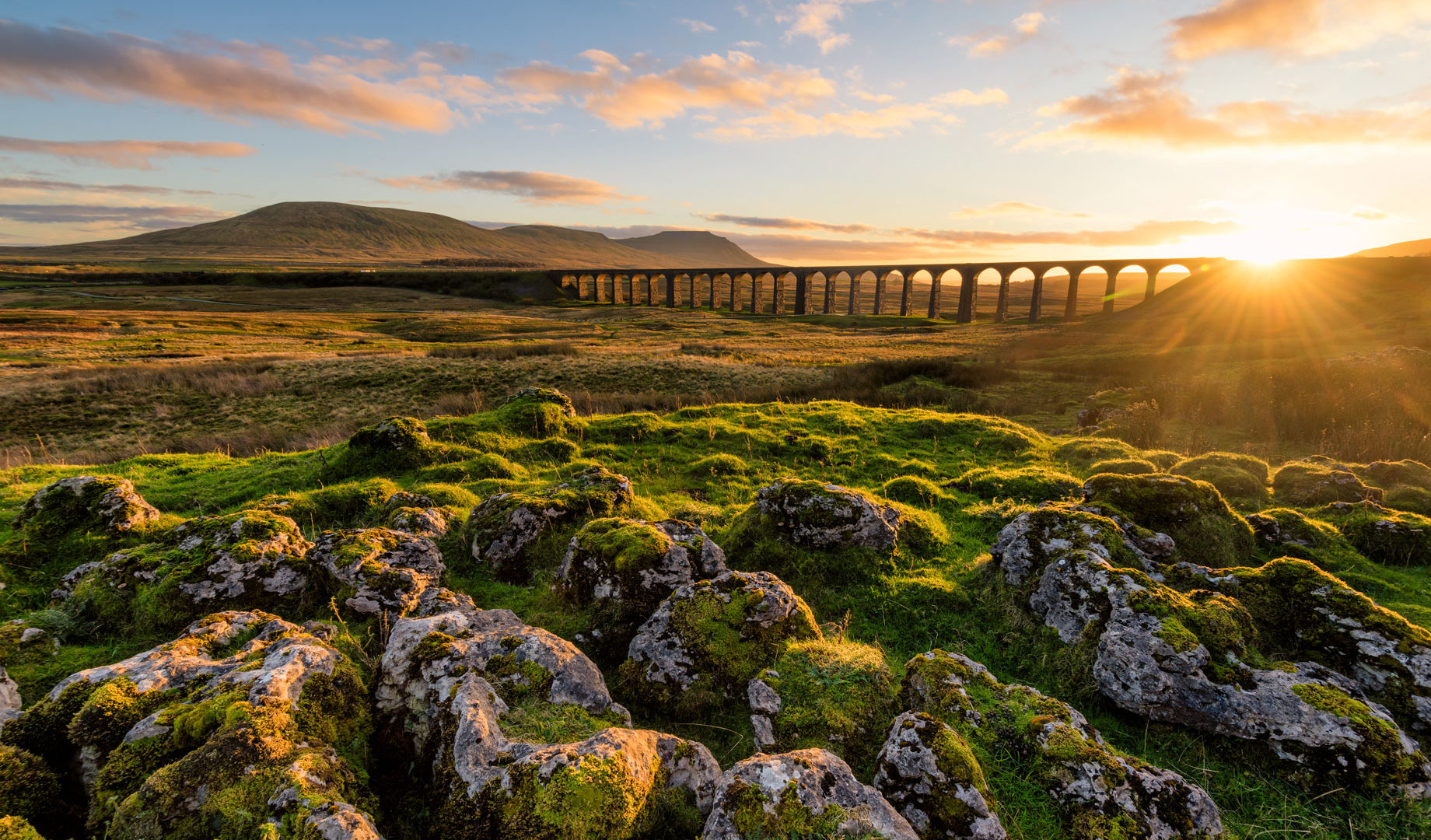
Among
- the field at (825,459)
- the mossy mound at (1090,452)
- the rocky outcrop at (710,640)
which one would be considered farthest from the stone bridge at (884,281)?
the rocky outcrop at (710,640)

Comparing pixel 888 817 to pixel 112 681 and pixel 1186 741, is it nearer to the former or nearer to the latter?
pixel 1186 741

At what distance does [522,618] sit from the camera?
717cm

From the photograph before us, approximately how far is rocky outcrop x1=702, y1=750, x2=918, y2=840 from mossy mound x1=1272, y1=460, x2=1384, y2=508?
12.5 m

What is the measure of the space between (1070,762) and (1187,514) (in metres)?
6.60

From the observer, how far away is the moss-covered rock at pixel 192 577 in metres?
6.45

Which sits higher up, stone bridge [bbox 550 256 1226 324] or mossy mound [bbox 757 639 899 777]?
stone bridge [bbox 550 256 1226 324]

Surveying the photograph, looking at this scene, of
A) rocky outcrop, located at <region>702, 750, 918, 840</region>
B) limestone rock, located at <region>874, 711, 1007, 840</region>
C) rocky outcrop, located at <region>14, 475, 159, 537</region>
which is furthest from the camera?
Result: rocky outcrop, located at <region>14, 475, 159, 537</region>

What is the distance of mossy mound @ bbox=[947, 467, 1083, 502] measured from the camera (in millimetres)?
11680

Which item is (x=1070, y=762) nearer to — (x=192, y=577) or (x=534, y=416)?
(x=192, y=577)

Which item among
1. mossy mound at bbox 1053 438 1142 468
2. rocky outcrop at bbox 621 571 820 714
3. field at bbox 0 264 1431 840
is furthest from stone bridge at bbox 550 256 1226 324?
rocky outcrop at bbox 621 571 820 714

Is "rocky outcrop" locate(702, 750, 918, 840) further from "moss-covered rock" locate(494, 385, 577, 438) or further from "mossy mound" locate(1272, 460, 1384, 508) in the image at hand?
"moss-covered rock" locate(494, 385, 577, 438)

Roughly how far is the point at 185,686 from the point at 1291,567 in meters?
11.3

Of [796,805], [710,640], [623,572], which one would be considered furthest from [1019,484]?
[796,805]

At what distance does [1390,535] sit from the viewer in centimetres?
871
